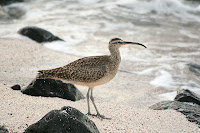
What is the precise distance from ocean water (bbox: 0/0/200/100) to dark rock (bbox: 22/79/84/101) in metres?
2.43

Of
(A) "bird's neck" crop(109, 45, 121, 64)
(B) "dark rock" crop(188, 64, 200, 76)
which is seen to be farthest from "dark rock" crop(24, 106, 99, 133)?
(B) "dark rock" crop(188, 64, 200, 76)

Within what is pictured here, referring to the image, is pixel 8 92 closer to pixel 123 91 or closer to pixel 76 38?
pixel 123 91

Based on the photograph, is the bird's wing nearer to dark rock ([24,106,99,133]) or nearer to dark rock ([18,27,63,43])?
dark rock ([24,106,99,133])

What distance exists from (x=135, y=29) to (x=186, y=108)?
802cm

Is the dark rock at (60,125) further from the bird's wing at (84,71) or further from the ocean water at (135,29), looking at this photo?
the ocean water at (135,29)

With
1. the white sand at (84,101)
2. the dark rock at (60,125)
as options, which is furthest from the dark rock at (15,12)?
the dark rock at (60,125)

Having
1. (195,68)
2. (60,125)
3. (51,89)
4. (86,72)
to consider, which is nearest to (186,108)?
(86,72)

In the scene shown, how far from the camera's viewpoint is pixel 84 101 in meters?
6.74

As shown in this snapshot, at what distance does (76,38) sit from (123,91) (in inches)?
192

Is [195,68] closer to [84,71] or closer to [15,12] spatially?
[84,71]

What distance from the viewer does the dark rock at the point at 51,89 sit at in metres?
6.31

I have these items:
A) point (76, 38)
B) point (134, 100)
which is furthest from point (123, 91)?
point (76, 38)

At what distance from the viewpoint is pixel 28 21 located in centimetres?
1409

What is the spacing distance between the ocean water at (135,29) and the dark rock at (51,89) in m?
2.43
